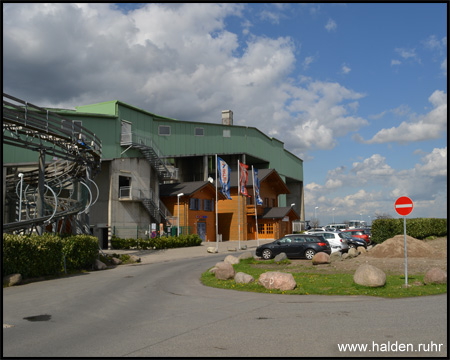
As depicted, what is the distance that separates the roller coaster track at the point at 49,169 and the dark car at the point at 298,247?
1122cm

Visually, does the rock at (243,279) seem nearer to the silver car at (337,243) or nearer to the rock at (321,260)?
the rock at (321,260)

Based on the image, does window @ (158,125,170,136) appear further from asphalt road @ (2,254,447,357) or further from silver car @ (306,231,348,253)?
asphalt road @ (2,254,447,357)

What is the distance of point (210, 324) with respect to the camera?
941cm

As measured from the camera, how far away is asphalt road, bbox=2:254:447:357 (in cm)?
736

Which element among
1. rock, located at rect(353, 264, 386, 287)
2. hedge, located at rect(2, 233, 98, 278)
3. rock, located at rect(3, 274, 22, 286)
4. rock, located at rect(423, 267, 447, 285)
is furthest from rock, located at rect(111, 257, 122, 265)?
rock, located at rect(423, 267, 447, 285)

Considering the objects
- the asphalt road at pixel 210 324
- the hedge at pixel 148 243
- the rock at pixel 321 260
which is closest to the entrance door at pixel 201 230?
the hedge at pixel 148 243

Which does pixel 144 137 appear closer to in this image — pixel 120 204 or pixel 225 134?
pixel 120 204

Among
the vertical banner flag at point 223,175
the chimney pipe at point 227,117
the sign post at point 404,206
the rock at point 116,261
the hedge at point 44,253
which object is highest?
the chimney pipe at point 227,117

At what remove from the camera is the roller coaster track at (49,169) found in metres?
21.6

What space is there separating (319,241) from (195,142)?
108ft

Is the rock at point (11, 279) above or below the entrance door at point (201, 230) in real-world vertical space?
below

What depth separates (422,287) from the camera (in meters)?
13.8

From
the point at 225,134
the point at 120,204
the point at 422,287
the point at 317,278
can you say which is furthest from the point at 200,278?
the point at 225,134

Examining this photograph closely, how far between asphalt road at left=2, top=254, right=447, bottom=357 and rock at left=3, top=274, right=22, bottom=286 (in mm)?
1544
